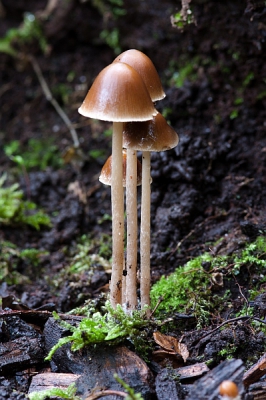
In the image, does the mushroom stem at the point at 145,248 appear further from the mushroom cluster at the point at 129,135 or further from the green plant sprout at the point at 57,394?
the green plant sprout at the point at 57,394

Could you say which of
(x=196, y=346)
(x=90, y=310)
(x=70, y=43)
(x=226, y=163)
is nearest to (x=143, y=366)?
(x=196, y=346)

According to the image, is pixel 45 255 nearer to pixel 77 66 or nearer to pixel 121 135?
pixel 121 135

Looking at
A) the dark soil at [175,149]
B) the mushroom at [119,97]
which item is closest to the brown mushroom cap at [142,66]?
the mushroom at [119,97]

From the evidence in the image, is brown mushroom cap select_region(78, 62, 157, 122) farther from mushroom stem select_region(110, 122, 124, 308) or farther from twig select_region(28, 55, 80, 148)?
twig select_region(28, 55, 80, 148)

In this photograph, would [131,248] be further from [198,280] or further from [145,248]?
[198,280]

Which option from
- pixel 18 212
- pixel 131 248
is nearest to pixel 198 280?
pixel 131 248

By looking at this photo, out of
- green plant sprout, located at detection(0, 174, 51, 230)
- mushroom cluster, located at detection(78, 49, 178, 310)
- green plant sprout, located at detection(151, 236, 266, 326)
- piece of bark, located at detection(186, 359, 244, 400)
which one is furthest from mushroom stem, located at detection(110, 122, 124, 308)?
green plant sprout, located at detection(0, 174, 51, 230)
